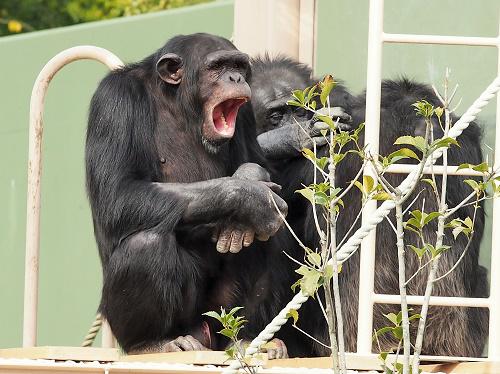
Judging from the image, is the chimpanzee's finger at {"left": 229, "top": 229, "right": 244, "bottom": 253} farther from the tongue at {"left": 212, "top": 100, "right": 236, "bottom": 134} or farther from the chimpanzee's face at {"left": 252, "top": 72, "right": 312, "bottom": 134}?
the chimpanzee's face at {"left": 252, "top": 72, "right": 312, "bottom": 134}

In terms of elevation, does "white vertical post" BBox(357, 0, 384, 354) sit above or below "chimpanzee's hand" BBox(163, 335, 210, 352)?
above

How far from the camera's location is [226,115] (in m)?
5.75

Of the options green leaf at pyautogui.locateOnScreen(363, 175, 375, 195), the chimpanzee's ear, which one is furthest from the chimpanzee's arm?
green leaf at pyautogui.locateOnScreen(363, 175, 375, 195)

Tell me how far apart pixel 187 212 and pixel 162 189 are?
161mm

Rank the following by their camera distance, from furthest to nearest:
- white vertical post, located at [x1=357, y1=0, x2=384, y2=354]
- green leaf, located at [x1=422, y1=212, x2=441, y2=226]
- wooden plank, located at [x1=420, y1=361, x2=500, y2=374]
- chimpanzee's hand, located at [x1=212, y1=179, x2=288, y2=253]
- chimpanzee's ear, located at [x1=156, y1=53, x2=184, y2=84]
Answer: chimpanzee's ear, located at [x1=156, y1=53, x2=184, y2=84]
chimpanzee's hand, located at [x1=212, y1=179, x2=288, y2=253]
white vertical post, located at [x1=357, y1=0, x2=384, y2=354]
wooden plank, located at [x1=420, y1=361, x2=500, y2=374]
green leaf, located at [x1=422, y1=212, x2=441, y2=226]

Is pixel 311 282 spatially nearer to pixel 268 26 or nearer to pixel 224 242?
pixel 224 242

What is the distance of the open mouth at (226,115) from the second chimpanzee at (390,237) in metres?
0.41

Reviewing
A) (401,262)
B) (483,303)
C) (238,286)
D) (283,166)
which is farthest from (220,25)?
(401,262)

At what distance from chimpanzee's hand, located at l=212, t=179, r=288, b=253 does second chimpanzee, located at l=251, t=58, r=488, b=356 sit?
0.46 metres

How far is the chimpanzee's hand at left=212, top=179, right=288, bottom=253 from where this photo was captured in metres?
5.20

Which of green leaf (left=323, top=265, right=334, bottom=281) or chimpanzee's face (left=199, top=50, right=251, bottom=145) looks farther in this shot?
chimpanzee's face (left=199, top=50, right=251, bottom=145)

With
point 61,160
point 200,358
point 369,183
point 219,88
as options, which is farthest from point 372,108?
point 61,160

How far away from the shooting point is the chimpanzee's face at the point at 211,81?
18.5 ft

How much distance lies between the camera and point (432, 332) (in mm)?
5742
